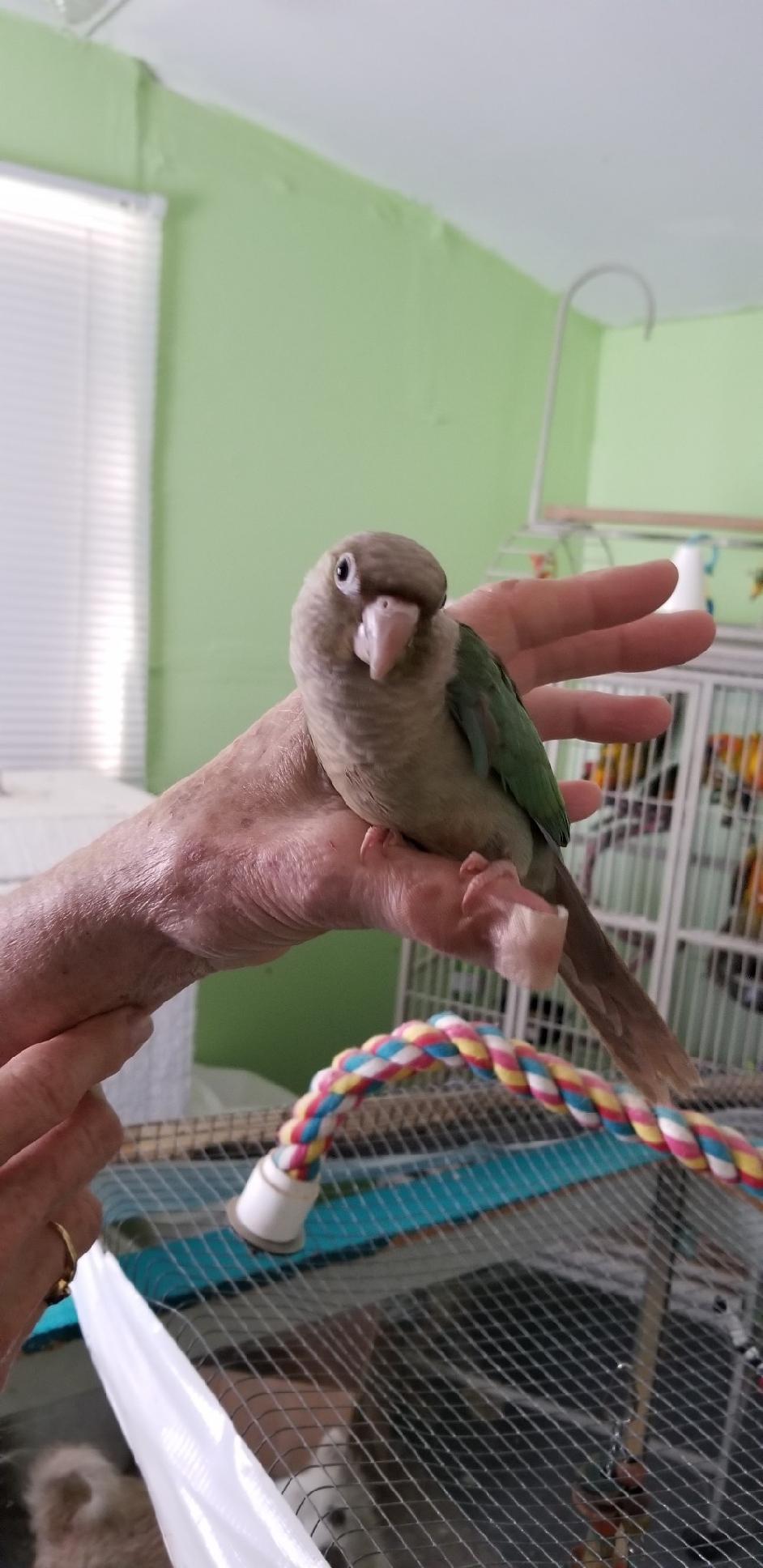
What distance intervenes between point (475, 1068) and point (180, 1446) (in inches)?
15.3

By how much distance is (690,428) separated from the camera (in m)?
2.56

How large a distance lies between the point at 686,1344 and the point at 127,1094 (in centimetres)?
91

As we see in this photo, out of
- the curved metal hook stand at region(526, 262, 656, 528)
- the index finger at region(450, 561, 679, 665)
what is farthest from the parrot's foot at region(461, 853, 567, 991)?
the curved metal hook stand at region(526, 262, 656, 528)

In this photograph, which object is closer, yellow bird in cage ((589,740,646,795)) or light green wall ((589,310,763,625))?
yellow bird in cage ((589,740,646,795))

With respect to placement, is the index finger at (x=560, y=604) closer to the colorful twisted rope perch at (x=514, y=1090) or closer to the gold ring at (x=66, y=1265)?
the colorful twisted rope perch at (x=514, y=1090)

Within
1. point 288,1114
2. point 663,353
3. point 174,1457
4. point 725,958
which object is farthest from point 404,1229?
point 663,353

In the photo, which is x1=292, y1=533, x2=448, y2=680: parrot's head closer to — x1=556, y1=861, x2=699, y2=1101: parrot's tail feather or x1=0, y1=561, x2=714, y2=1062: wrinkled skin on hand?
x1=0, y1=561, x2=714, y2=1062: wrinkled skin on hand

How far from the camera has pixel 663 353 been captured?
2.64 metres

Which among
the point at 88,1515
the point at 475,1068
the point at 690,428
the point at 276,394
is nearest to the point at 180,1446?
the point at 88,1515

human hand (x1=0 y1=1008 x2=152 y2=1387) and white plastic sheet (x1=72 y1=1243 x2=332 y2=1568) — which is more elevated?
human hand (x1=0 y1=1008 x2=152 y2=1387)

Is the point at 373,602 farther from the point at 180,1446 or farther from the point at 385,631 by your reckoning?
the point at 180,1446

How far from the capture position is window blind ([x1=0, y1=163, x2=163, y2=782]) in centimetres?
185

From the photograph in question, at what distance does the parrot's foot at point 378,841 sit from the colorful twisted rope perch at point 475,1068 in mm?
349

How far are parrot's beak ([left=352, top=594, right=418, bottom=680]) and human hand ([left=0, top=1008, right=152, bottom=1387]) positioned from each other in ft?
1.13
